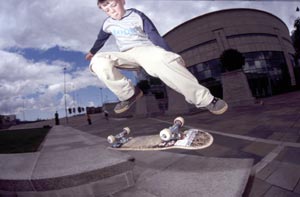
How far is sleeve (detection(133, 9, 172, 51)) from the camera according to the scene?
6.46 feet

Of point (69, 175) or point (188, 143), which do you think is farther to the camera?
point (188, 143)

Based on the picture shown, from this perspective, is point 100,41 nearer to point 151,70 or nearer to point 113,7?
point 113,7

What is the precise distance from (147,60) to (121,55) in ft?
1.57

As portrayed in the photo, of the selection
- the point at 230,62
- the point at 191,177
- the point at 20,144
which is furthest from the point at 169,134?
the point at 20,144

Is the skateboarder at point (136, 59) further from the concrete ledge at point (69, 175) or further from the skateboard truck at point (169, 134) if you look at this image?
the concrete ledge at point (69, 175)

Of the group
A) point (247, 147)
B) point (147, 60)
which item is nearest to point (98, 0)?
point (147, 60)

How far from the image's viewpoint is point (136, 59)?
2135mm

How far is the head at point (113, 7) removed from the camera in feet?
6.59

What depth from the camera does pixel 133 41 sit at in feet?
7.23

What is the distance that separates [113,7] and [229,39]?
3117mm

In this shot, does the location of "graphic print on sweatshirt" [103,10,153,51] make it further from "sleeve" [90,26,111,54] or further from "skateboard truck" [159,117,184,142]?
"skateboard truck" [159,117,184,142]

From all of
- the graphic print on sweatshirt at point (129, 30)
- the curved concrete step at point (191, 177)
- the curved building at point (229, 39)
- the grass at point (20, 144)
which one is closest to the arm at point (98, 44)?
the graphic print on sweatshirt at point (129, 30)

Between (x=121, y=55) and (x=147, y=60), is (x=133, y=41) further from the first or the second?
(x=147, y=60)

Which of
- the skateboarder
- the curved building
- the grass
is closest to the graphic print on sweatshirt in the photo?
the skateboarder
